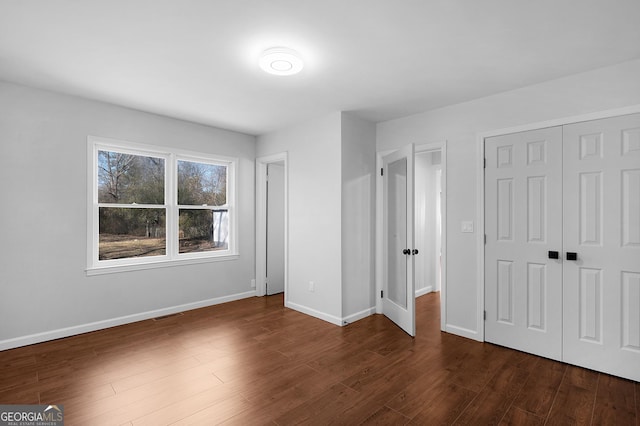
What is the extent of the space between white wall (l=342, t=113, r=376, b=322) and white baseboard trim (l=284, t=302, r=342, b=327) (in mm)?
130

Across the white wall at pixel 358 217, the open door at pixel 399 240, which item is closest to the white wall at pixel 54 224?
the white wall at pixel 358 217

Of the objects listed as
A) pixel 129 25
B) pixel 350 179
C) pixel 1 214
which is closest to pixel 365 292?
pixel 350 179

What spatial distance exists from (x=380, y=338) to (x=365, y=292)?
2.70 ft

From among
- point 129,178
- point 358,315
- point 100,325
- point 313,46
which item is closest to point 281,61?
point 313,46

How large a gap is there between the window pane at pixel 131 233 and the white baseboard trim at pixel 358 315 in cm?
260

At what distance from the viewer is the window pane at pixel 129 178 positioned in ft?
12.5

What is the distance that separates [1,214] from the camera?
3.04 meters

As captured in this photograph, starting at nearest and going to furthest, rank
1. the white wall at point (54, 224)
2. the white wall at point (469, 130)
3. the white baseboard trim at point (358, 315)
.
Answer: the white wall at point (469, 130)
the white wall at point (54, 224)
the white baseboard trim at point (358, 315)

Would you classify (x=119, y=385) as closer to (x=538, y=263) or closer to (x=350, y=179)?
(x=350, y=179)

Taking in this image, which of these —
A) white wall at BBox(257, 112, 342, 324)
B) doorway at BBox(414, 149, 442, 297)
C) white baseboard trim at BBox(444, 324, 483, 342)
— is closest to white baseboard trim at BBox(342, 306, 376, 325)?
white wall at BBox(257, 112, 342, 324)

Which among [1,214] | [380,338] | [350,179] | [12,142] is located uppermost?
[12,142]

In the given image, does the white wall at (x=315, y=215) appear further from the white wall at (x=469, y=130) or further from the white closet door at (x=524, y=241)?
the white closet door at (x=524, y=241)

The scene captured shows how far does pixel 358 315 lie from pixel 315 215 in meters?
1.41

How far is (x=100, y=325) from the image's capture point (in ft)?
11.9
